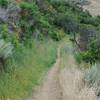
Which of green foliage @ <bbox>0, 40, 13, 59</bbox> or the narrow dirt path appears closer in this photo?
green foliage @ <bbox>0, 40, 13, 59</bbox>

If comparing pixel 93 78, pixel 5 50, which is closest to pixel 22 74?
pixel 5 50

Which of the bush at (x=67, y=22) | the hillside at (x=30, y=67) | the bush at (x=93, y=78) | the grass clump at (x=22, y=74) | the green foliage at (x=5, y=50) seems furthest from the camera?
the bush at (x=67, y=22)

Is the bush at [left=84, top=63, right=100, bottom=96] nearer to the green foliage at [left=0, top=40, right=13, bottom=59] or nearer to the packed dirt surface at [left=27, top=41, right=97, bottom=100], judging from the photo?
the packed dirt surface at [left=27, top=41, right=97, bottom=100]

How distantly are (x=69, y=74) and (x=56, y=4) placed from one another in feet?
103

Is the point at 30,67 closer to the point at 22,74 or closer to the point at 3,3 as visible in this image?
the point at 22,74

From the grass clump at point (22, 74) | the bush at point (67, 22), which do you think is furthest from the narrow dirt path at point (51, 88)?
the bush at point (67, 22)

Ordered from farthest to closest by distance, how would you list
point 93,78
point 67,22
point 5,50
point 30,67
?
point 67,22 < point 30,67 < point 93,78 < point 5,50

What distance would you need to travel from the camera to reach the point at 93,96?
35.4ft

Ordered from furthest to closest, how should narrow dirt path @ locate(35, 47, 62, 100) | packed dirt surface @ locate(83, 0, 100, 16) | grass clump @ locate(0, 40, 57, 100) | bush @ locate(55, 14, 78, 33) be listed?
1. packed dirt surface @ locate(83, 0, 100, 16)
2. bush @ locate(55, 14, 78, 33)
3. narrow dirt path @ locate(35, 47, 62, 100)
4. grass clump @ locate(0, 40, 57, 100)

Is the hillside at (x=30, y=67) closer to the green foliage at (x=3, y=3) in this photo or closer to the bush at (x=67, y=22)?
the green foliage at (x=3, y=3)

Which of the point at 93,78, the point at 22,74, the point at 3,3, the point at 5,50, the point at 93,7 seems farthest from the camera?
the point at 93,7

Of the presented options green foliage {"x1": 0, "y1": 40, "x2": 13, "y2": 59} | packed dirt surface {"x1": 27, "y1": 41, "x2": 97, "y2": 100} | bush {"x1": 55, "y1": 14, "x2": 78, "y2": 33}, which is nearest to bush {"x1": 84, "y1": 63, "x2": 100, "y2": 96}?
packed dirt surface {"x1": 27, "y1": 41, "x2": 97, "y2": 100}

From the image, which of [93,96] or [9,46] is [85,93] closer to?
[93,96]

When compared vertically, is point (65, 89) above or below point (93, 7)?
above
